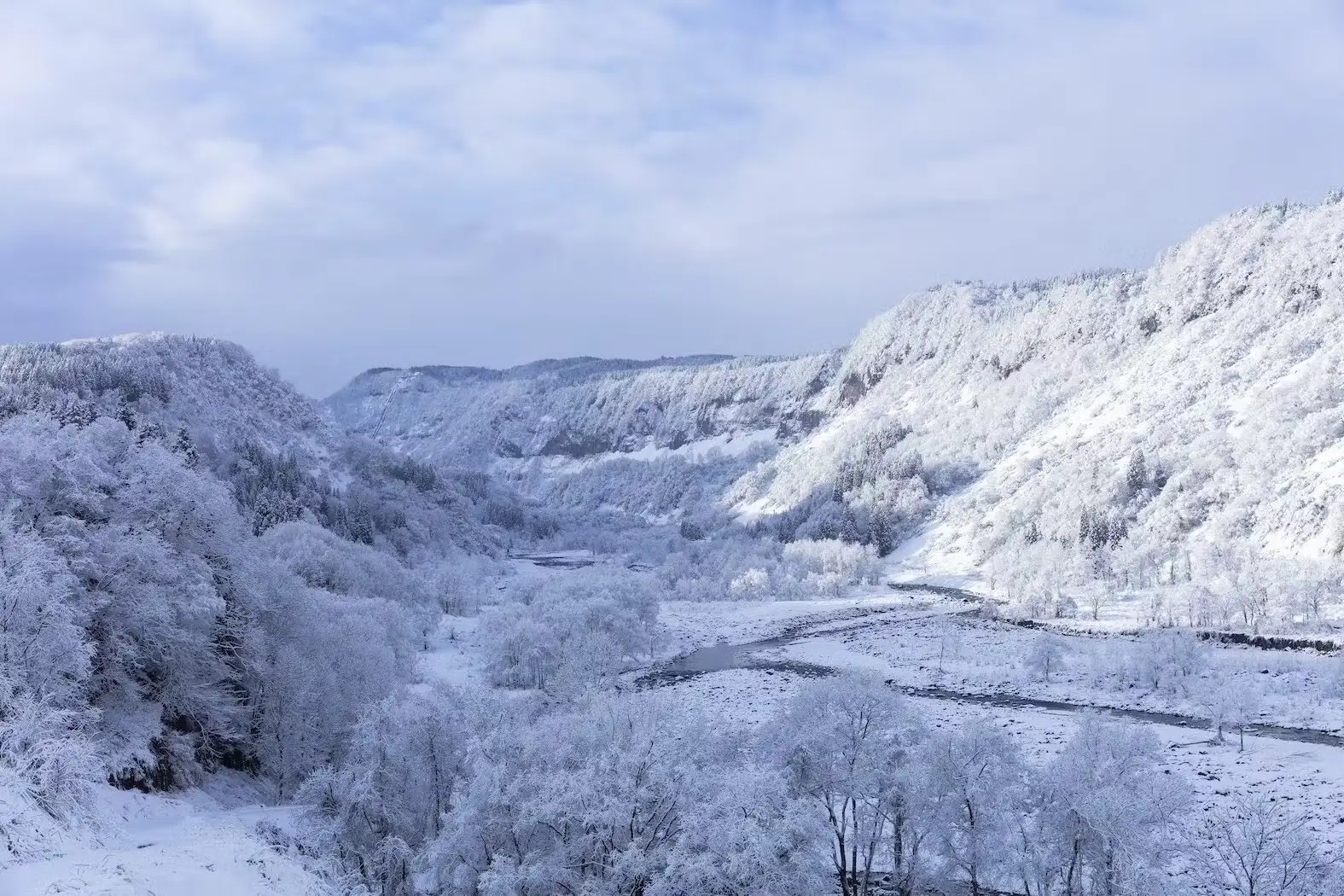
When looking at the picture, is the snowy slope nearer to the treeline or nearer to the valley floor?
the valley floor

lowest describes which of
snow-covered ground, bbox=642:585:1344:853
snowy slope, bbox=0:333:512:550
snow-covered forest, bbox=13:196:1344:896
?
snow-covered ground, bbox=642:585:1344:853

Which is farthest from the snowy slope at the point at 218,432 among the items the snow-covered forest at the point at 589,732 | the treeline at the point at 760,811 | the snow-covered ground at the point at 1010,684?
the treeline at the point at 760,811

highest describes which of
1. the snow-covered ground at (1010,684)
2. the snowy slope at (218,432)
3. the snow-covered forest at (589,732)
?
the snowy slope at (218,432)

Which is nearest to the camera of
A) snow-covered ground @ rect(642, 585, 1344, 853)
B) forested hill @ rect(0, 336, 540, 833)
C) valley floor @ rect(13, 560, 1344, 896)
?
valley floor @ rect(13, 560, 1344, 896)

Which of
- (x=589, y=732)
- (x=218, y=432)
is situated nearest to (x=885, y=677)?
(x=589, y=732)

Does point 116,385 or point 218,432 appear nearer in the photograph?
point 116,385

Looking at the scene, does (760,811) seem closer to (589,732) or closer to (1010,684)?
(589,732)

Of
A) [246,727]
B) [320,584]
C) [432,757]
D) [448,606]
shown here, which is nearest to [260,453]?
[448,606]

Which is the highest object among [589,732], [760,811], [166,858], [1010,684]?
[589,732]

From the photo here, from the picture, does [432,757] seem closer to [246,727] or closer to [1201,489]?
[246,727]

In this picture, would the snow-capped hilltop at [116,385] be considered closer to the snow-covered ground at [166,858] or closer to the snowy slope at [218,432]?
the snowy slope at [218,432]

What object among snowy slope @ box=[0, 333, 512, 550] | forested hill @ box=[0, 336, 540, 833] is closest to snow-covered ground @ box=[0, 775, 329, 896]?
forested hill @ box=[0, 336, 540, 833]

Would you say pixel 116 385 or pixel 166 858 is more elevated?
pixel 116 385
